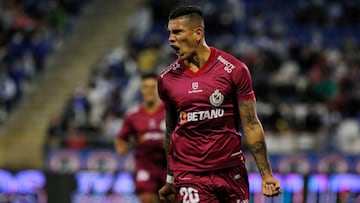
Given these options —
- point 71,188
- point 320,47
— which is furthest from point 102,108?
point 71,188

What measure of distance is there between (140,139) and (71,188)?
2.90 m

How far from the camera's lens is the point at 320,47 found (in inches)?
928

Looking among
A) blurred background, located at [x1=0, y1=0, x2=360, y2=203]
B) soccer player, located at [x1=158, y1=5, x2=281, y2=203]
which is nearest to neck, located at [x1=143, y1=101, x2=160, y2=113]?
blurred background, located at [x1=0, y1=0, x2=360, y2=203]

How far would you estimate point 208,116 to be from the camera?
671cm

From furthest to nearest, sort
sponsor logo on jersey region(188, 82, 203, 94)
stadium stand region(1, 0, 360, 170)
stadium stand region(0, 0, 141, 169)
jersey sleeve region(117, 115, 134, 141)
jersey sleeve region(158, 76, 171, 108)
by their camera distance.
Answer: stadium stand region(0, 0, 141, 169), stadium stand region(1, 0, 360, 170), jersey sleeve region(117, 115, 134, 141), jersey sleeve region(158, 76, 171, 108), sponsor logo on jersey region(188, 82, 203, 94)

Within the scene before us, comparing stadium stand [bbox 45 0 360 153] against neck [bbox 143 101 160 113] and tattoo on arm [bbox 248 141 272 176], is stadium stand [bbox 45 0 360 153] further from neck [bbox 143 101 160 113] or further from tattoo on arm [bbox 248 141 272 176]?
tattoo on arm [bbox 248 141 272 176]

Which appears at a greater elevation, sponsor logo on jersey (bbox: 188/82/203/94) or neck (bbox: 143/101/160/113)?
sponsor logo on jersey (bbox: 188/82/203/94)

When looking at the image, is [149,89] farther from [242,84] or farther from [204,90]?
[242,84]

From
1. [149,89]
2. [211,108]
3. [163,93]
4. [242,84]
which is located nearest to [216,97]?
[211,108]

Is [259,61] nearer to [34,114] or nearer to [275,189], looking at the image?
[34,114]

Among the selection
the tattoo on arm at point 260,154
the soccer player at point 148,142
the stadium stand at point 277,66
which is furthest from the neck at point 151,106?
the stadium stand at point 277,66

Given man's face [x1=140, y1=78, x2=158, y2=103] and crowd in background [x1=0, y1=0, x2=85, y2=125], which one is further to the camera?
crowd in background [x1=0, y1=0, x2=85, y2=125]

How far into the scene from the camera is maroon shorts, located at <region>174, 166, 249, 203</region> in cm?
670

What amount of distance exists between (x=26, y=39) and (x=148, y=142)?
13.6m
